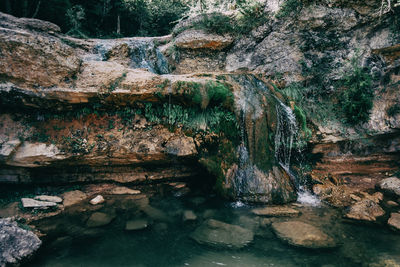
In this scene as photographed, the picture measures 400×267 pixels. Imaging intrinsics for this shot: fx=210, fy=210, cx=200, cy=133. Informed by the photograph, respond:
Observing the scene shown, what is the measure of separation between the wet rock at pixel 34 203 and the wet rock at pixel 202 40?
7.84 meters

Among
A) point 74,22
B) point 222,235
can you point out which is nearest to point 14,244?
point 222,235

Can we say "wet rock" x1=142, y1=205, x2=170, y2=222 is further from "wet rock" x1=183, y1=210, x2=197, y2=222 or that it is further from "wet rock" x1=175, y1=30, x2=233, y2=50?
"wet rock" x1=175, y1=30, x2=233, y2=50

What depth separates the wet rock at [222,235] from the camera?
157 inches

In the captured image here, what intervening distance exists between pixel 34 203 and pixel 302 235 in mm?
6078

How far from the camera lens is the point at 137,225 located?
4.64 metres

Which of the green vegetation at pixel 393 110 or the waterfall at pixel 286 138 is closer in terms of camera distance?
the waterfall at pixel 286 138

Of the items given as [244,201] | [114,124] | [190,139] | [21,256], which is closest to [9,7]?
[114,124]

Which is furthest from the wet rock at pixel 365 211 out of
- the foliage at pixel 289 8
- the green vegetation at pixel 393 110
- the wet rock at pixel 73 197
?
the foliage at pixel 289 8

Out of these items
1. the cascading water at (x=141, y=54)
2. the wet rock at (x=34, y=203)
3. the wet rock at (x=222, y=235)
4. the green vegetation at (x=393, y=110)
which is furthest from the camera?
the cascading water at (x=141, y=54)

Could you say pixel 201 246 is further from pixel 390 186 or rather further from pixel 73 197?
pixel 390 186

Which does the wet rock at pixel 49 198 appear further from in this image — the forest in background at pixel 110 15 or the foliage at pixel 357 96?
the forest in background at pixel 110 15

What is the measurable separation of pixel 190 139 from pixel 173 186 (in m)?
1.63

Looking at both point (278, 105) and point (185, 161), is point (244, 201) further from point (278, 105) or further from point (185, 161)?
point (278, 105)

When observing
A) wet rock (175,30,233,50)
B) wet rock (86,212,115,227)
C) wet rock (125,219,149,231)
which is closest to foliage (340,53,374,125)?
wet rock (175,30,233,50)
